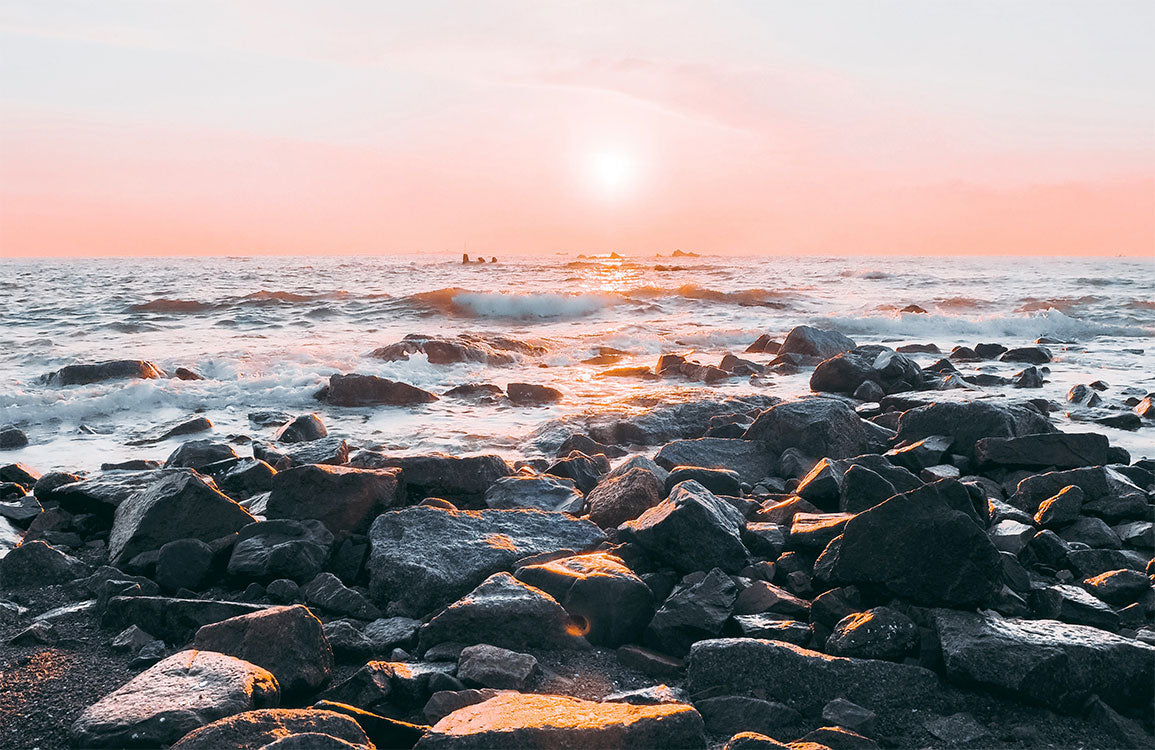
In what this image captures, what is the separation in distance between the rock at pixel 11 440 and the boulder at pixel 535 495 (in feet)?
15.6

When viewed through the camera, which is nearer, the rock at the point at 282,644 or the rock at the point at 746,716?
the rock at the point at 746,716

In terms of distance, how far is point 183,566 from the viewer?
3.53m

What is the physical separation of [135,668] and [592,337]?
13.3 metres

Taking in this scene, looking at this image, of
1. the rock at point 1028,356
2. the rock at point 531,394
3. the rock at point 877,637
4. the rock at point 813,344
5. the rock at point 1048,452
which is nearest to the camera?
the rock at point 877,637

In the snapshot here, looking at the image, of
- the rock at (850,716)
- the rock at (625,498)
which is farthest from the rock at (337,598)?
the rock at (850,716)

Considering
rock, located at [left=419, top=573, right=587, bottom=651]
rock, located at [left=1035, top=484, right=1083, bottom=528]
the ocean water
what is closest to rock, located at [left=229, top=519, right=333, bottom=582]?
rock, located at [left=419, top=573, right=587, bottom=651]

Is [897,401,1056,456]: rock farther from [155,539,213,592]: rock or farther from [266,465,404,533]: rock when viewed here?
[155,539,213,592]: rock

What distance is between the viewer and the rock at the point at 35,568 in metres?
3.54

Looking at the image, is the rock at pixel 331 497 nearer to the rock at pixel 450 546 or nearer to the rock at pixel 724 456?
the rock at pixel 450 546

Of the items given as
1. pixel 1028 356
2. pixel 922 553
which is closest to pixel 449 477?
pixel 922 553

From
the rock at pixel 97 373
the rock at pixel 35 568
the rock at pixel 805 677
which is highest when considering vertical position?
the rock at pixel 805 677

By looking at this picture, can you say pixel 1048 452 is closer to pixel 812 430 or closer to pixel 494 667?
pixel 812 430

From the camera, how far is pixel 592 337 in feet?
51.9

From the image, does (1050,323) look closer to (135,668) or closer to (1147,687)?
(1147,687)
